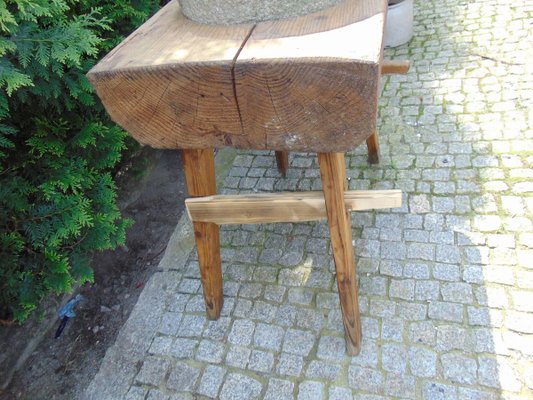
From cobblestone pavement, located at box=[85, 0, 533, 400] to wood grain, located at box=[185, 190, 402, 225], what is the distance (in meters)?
0.62

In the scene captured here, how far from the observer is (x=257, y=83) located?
1.29 m

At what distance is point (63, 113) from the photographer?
2363mm

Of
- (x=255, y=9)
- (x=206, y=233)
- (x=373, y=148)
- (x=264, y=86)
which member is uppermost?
(x=255, y=9)

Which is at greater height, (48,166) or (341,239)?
(48,166)

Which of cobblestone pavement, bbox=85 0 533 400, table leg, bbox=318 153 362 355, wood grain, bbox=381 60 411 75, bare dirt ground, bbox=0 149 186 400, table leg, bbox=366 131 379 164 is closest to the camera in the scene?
table leg, bbox=318 153 362 355

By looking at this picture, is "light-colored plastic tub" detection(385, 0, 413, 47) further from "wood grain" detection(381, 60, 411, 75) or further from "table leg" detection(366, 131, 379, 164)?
"wood grain" detection(381, 60, 411, 75)

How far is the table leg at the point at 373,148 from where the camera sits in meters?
2.81

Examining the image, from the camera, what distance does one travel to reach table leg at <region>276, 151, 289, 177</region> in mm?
2869

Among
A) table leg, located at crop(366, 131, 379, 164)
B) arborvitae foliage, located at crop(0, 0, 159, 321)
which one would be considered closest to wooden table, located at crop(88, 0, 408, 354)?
arborvitae foliage, located at crop(0, 0, 159, 321)

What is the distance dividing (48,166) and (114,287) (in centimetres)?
82

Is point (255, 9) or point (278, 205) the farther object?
point (278, 205)

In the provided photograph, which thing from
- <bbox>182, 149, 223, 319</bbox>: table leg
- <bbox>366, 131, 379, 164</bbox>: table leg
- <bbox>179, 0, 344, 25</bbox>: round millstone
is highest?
<bbox>179, 0, 344, 25</bbox>: round millstone

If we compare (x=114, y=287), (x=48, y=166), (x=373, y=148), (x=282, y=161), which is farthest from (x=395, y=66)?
(x=114, y=287)

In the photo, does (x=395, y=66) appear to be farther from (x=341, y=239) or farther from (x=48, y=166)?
(x=48, y=166)
